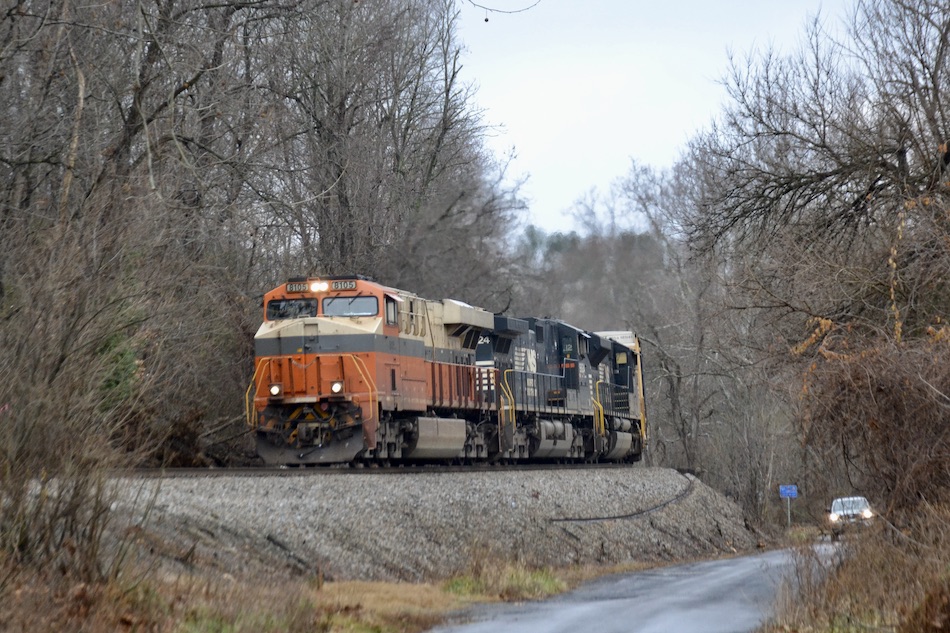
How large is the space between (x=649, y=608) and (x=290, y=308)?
10.1 meters

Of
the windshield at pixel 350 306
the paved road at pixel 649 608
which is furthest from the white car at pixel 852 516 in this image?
the windshield at pixel 350 306

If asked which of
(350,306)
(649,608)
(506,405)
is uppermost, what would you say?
(350,306)

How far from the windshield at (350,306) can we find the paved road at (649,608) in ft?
20.5

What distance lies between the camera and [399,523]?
15.1 meters

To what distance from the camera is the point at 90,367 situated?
352 inches

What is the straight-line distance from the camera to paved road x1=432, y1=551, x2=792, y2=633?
10.7m

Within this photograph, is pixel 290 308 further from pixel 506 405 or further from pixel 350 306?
pixel 506 405

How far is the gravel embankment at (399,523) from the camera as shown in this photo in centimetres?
1209

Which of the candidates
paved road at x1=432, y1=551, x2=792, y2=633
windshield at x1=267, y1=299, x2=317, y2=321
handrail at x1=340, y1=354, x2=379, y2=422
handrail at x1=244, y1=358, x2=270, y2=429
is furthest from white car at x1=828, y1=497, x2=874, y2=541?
handrail at x1=244, y1=358, x2=270, y2=429

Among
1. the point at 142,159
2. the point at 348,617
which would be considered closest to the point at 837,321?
the point at 348,617

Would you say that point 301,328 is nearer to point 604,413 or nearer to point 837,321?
point 837,321

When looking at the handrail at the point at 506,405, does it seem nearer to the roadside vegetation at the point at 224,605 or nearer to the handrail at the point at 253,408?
the handrail at the point at 253,408

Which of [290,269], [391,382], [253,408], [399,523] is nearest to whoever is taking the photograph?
[399,523]

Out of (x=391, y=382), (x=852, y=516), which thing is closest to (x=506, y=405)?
(x=391, y=382)
